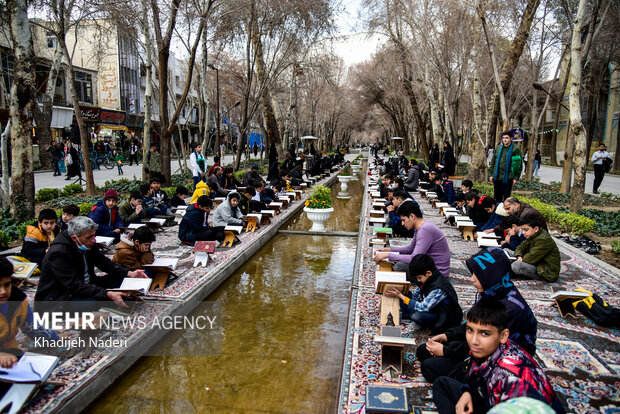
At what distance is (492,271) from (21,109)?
944 centimetres

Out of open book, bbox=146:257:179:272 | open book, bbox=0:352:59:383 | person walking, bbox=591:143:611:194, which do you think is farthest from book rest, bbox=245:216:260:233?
person walking, bbox=591:143:611:194

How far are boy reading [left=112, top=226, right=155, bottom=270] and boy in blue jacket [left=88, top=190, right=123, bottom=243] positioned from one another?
231 centimetres

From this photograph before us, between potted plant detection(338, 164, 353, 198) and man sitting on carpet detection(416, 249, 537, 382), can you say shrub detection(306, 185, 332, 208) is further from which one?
potted plant detection(338, 164, 353, 198)

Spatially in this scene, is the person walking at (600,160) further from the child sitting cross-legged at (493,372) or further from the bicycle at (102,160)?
the bicycle at (102,160)

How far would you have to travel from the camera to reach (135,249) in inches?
234

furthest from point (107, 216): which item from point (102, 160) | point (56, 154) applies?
point (102, 160)

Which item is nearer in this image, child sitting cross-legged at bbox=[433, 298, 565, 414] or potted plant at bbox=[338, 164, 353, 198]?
child sitting cross-legged at bbox=[433, 298, 565, 414]

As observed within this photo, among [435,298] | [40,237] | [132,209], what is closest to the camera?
[435,298]

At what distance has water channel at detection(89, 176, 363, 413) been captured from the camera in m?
3.97

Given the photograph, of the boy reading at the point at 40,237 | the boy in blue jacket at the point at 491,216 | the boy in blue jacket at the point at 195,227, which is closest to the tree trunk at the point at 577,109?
the boy in blue jacket at the point at 491,216

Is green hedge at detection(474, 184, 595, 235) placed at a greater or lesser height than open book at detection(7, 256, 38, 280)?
greater

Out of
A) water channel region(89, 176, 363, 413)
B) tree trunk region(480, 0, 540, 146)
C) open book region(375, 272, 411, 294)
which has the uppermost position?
tree trunk region(480, 0, 540, 146)

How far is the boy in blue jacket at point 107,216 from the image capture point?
26.4ft

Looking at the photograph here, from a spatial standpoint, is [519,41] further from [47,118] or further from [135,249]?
[47,118]
